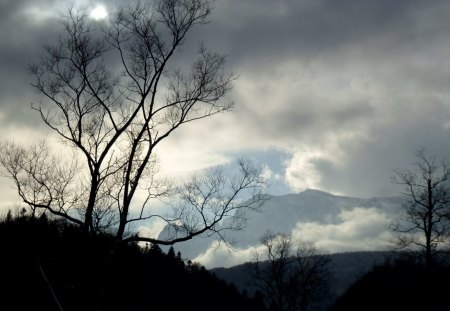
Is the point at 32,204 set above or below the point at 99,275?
above

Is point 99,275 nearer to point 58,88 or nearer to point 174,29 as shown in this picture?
point 58,88

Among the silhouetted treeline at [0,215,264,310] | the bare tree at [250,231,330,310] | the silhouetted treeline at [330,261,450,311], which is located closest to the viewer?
the silhouetted treeline at [0,215,264,310]

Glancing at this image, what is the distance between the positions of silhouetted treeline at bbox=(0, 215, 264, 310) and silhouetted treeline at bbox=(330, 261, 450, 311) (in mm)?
15350

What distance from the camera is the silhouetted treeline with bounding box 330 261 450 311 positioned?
22750mm

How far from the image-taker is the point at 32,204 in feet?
48.5

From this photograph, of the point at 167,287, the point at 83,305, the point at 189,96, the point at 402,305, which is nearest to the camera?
the point at 83,305

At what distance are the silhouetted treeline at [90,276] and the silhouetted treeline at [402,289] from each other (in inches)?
604

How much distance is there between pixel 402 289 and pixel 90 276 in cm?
1806

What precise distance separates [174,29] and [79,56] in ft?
11.6

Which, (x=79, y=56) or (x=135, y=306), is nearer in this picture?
(x=79, y=56)

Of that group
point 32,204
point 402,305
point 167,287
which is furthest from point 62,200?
point 167,287

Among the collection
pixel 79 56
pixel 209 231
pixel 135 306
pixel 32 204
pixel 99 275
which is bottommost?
pixel 135 306

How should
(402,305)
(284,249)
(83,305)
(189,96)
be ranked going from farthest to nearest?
(284,249) < (402,305) < (189,96) < (83,305)

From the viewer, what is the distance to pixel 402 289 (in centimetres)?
2498
